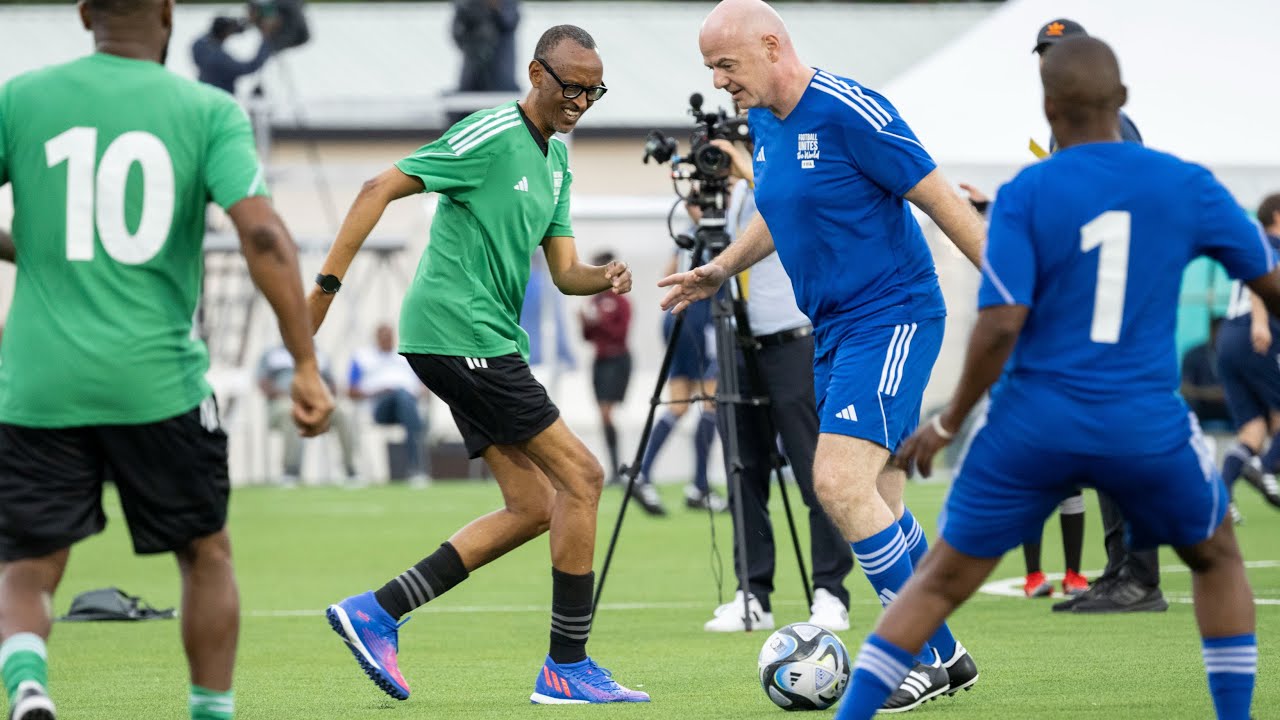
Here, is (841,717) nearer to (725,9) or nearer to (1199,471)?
(1199,471)

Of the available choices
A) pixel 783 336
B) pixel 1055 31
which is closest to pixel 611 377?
pixel 783 336

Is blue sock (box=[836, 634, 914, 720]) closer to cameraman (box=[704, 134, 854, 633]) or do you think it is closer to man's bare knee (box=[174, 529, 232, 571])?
man's bare knee (box=[174, 529, 232, 571])

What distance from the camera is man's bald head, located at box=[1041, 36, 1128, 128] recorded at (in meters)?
4.36

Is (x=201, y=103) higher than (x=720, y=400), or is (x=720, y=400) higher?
(x=201, y=103)

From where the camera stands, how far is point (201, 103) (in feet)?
14.6

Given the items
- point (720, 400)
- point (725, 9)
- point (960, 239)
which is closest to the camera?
point (960, 239)

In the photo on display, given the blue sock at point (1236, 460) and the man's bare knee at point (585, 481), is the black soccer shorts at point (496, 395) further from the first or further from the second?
the blue sock at point (1236, 460)

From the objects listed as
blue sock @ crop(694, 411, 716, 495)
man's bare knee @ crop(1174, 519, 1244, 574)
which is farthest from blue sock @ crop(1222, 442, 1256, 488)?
man's bare knee @ crop(1174, 519, 1244, 574)

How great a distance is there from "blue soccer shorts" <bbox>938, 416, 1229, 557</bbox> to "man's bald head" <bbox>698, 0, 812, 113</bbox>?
1.96m

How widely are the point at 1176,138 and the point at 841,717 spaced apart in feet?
32.6

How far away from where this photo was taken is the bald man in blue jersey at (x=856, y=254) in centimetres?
573

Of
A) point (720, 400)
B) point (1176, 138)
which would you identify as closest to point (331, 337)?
point (1176, 138)

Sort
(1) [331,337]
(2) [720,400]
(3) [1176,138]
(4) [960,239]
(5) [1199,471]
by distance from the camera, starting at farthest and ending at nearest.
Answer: (1) [331,337] < (3) [1176,138] < (2) [720,400] < (4) [960,239] < (5) [1199,471]

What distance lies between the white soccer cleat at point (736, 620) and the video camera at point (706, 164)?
5.46ft
